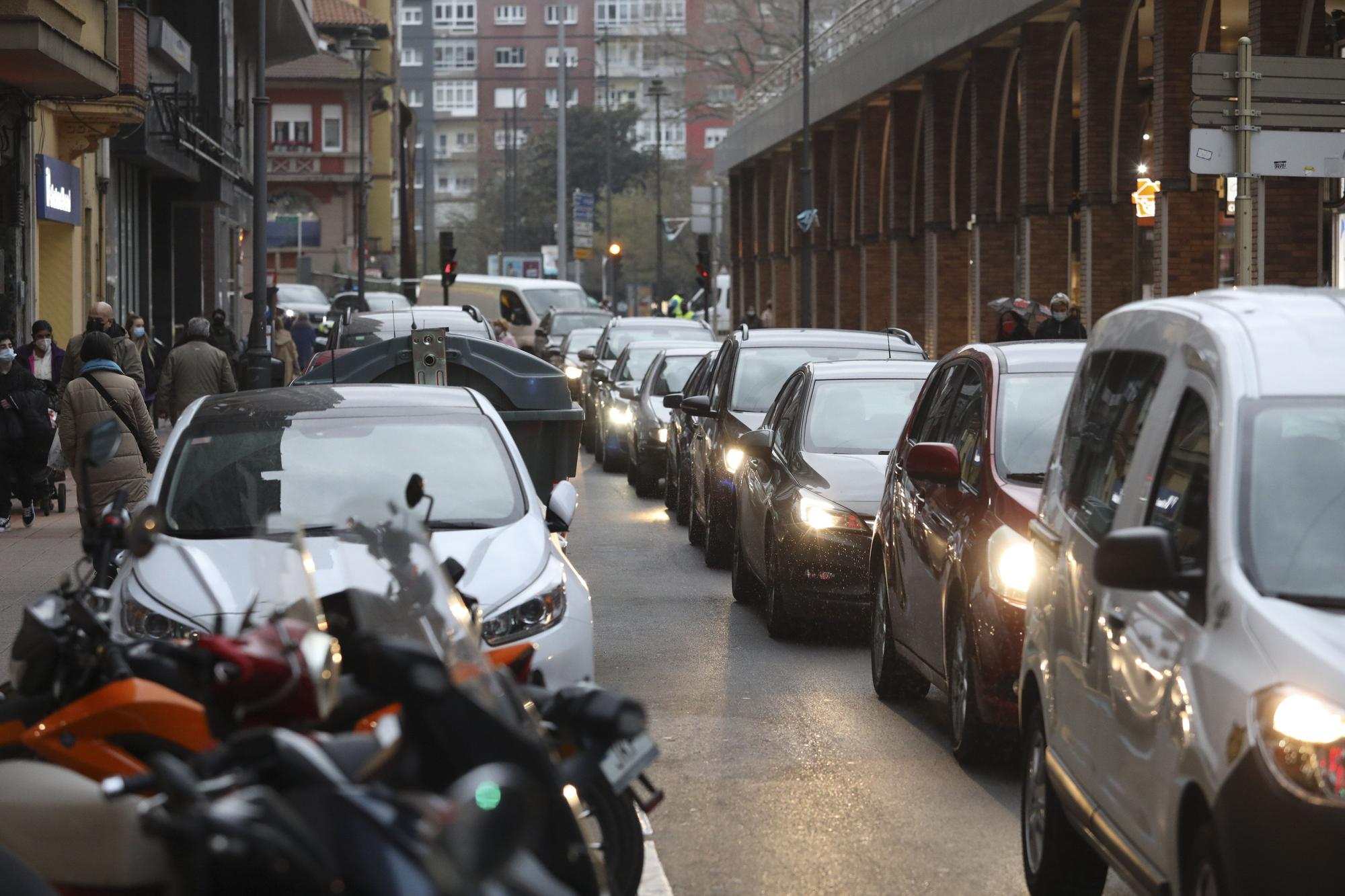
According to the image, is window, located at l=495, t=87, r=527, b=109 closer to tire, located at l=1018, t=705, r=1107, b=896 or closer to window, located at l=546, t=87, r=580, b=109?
window, located at l=546, t=87, r=580, b=109

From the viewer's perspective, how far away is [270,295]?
1581 inches

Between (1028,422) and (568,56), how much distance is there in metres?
140

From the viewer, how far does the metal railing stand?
4072 cm

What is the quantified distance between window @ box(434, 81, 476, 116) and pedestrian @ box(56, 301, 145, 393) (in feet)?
427

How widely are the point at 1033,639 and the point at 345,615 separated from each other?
2.26m

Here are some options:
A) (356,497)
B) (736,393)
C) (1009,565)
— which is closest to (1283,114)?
(736,393)

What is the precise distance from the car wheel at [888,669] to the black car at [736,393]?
4.80 metres

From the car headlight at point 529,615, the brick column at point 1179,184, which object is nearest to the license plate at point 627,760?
the car headlight at point 529,615

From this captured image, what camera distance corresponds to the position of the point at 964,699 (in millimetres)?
8023

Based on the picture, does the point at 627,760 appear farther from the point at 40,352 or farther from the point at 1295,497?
the point at 40,352

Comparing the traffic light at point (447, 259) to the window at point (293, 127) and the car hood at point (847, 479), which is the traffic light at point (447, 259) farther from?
the window at point (293, 127)

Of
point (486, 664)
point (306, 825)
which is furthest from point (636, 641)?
point (306, 825)

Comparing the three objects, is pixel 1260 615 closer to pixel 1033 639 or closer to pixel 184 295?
pixel 1033 639

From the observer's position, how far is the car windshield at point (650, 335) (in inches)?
1179
